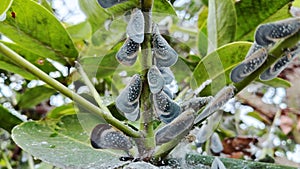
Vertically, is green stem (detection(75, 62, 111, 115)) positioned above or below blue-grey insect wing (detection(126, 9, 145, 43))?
below

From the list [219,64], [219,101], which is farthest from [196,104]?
[219,64]

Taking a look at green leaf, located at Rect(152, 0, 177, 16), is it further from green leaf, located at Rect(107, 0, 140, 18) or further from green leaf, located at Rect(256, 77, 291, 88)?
green leaf, located at Rect(256, 77, 291, 88)

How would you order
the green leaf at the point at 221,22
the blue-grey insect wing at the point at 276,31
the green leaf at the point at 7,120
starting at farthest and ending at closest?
the green leaf at the point at 7,120, the green leaf at the point at 221,22, the blue-grey insect wing at the point at 276,31

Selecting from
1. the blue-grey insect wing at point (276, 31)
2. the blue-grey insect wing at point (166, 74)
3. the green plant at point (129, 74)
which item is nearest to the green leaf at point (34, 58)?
the green plant at point (129, 74)

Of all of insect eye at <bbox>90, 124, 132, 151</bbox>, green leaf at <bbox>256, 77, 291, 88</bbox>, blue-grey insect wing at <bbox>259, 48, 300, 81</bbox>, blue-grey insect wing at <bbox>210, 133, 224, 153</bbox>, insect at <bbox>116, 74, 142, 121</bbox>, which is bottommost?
blue-grey insect wing at <bbox>210, 133, 224, 153</bbox>

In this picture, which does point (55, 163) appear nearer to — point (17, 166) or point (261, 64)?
point (261, 64)

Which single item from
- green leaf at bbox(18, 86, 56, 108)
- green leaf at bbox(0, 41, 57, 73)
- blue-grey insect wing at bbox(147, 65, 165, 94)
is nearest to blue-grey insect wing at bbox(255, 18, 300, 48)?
blue-grey insect wing at bbox(147, 65, 165, 94)

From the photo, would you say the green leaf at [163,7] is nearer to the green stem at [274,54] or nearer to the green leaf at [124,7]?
the green leaf at [124,7]
